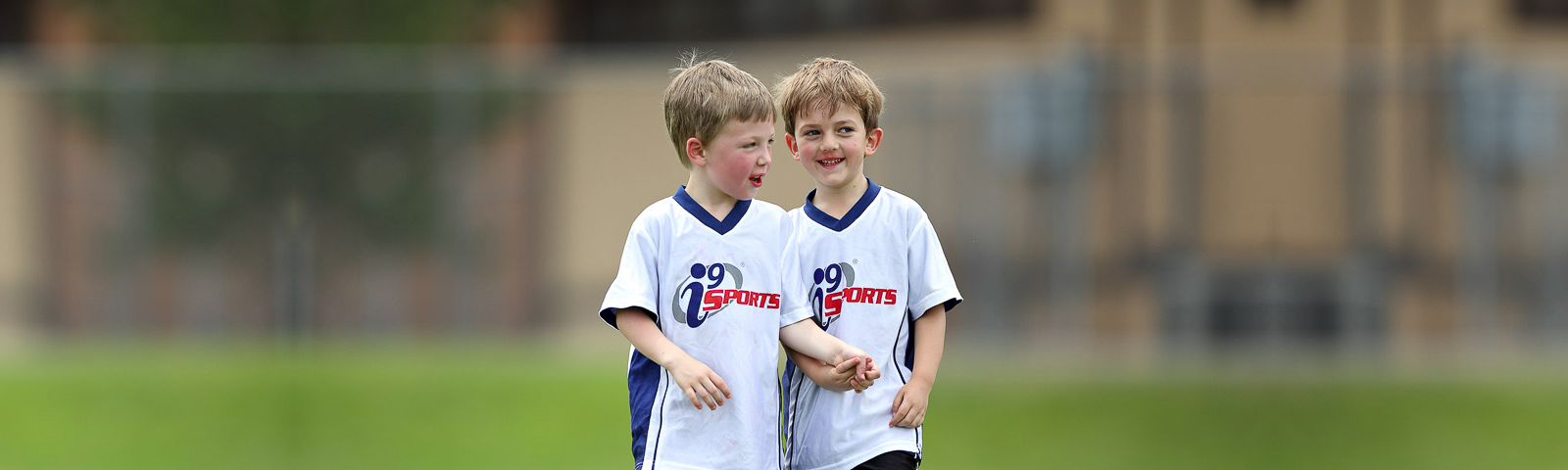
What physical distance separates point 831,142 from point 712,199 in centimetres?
27

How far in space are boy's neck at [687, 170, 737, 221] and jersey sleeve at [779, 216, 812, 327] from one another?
0.14 metres

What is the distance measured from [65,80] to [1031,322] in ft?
26.5

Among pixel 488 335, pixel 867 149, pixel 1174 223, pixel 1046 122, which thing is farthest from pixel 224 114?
pixel 867 149

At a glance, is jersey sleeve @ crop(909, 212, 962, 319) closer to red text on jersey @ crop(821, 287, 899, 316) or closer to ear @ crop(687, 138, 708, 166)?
red text on jersey @ crop(821, 287, 899, 316)

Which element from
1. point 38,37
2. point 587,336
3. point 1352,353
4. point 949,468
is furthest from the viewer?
point 38,37

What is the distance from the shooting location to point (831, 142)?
3174 mm

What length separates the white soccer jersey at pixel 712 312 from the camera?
314cm

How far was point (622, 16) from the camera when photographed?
16391 millimetres

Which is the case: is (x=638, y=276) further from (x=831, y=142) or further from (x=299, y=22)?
(x=299, y=22)

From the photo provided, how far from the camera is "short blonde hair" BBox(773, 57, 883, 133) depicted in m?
3.17

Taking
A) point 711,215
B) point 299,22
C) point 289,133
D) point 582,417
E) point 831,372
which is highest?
point 299,22

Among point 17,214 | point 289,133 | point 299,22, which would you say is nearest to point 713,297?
point 289,133

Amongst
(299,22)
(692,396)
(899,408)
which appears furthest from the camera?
(299,22)

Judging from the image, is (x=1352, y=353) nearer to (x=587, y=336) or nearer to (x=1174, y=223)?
(x=1174, y=223)
